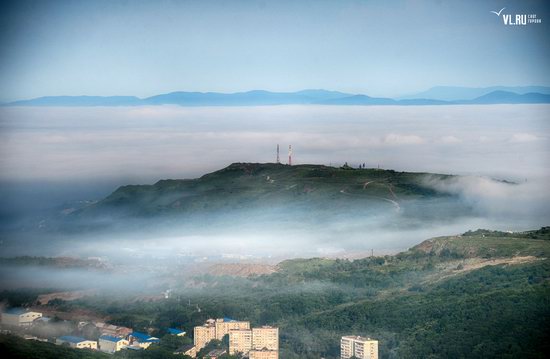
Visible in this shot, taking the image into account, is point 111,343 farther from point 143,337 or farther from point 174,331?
point 174,331

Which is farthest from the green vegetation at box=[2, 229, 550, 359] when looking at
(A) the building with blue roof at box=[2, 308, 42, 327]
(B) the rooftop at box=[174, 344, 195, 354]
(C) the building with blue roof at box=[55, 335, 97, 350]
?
(A) the building with blue roof at box=[2, 308, 42, 327]

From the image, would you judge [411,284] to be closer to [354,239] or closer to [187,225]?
[354,239]

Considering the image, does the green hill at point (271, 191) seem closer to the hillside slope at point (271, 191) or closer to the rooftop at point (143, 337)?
the hillside slope at point (271, 191)

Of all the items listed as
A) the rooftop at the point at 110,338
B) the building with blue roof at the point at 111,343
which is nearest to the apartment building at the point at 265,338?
the building with blue roof at the point at 111,343

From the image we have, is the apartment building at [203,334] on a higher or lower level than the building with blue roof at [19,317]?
lower

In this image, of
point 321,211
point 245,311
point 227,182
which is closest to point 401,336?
point 245,311

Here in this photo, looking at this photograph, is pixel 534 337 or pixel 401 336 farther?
pixel 401 336

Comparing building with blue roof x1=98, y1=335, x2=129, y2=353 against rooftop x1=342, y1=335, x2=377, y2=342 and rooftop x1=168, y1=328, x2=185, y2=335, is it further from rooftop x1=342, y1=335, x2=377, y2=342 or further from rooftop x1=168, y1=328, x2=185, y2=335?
rooftop x1=342, y1=335, x2=377, y2=342
